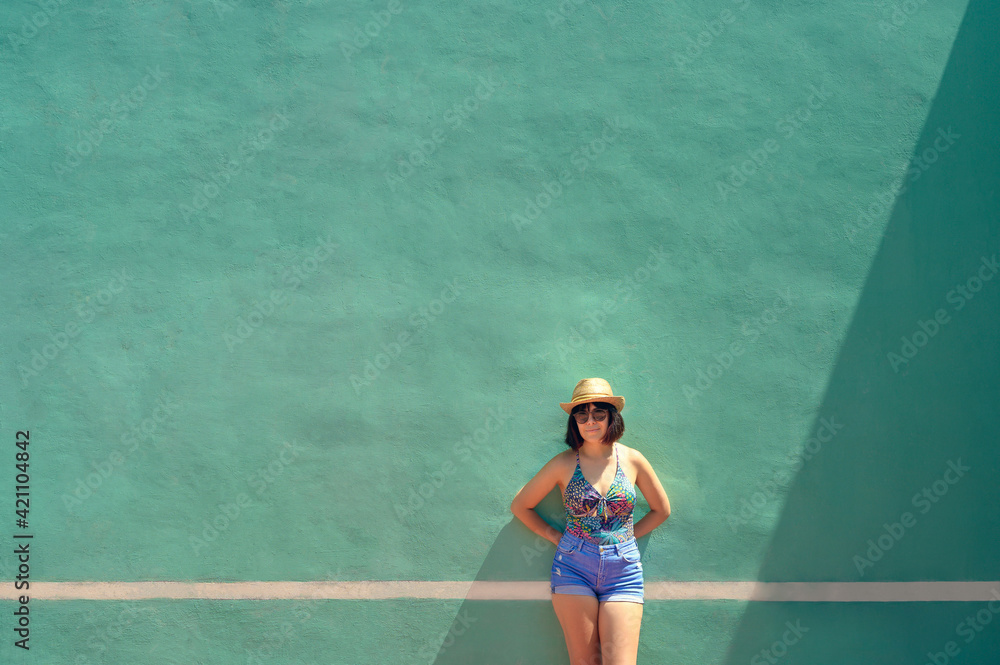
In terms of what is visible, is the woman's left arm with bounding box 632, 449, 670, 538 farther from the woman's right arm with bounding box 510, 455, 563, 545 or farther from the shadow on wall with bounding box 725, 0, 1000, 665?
the shadow on wall with bounding box 725, 0, 1000, 665

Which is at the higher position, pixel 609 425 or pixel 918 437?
pixel 918 437

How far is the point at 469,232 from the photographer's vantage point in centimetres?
559

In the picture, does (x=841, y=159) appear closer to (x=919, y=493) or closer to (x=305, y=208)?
(x=919, y=493)

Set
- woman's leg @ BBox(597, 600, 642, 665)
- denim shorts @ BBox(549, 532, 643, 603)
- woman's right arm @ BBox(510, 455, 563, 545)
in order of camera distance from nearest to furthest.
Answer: woman's leg @ BBox(597, 600, 642, 665) → denim shorts @ BBox(549, 532, 643, 603) → woman's right arm @ BBox(510, 455, 563, 545)

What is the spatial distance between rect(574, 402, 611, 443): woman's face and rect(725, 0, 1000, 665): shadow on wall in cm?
166

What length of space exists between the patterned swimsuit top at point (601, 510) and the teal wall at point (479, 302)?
578mm

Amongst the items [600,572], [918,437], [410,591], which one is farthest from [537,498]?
[918,437]

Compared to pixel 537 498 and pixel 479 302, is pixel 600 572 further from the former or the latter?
pixel 479 302

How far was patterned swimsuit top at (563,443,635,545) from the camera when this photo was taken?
16.1 feet

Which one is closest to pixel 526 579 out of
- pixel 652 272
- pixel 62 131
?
pixel 652 272

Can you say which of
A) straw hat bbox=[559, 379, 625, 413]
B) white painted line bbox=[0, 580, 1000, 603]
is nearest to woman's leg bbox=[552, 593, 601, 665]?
white painted line bbox=[0, 580, 1000, 603]

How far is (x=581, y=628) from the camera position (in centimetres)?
482

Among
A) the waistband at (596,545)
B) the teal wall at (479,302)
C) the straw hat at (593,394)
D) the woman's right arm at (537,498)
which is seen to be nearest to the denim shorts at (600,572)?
the waistband at (596,545)

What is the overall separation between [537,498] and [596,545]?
0.56 meters
